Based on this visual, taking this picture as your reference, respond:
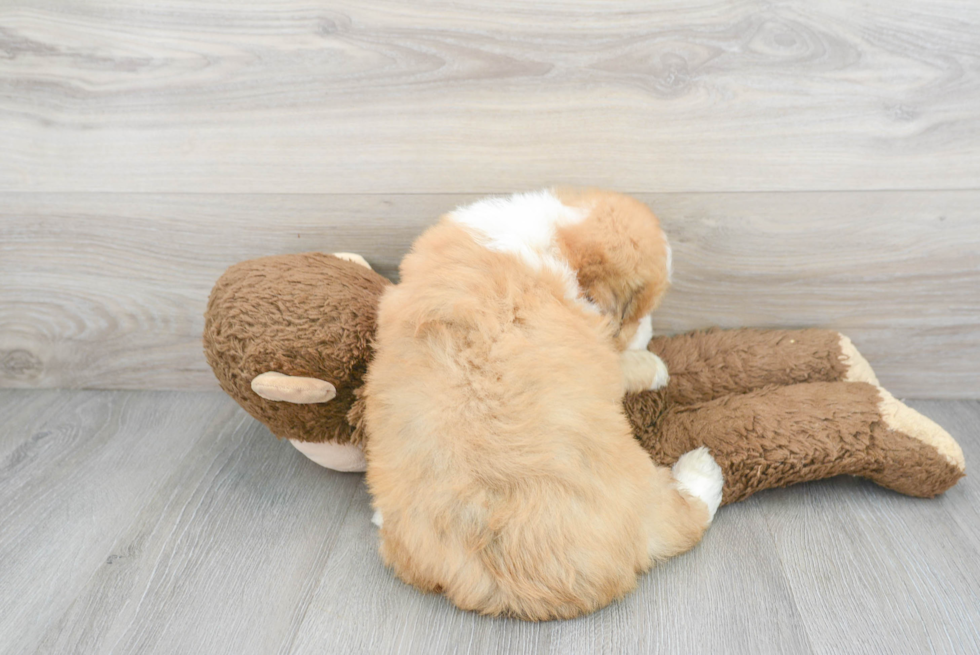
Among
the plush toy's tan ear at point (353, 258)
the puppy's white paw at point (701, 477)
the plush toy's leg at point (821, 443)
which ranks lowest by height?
the puppy's white paw at point (701, 477)

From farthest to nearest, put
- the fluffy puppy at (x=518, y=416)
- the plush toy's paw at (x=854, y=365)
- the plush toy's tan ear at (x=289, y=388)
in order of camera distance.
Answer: the plush toy's paw at (x=854, y=365)
the plush toy's tan ear at (x=289, y=388)
the fluffy puppy at (x=518, y=416)

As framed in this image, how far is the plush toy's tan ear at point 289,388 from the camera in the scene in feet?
3.28

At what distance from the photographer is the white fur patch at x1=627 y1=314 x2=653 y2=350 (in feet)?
3.59

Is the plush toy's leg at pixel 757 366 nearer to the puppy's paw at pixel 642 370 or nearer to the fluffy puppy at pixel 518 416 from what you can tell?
the puppy's paw at pixel 642 370

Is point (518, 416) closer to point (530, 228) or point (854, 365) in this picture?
point (530, 228)

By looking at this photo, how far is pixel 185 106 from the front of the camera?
122 centimetres

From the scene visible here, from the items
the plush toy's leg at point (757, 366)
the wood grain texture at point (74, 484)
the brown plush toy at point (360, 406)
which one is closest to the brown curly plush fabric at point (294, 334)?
the brown plush toy at point (360, 406)

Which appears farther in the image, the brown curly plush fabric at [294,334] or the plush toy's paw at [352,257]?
the plush toy's paw at [352,257]

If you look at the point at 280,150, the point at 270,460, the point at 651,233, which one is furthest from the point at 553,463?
the point at 280,150

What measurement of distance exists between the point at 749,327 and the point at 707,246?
199mm

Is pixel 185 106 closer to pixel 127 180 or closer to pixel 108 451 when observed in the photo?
pixel 127 180

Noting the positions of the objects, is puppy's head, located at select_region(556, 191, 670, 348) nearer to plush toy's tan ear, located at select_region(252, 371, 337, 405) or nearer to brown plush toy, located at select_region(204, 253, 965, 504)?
brown plush toy, located at select_region(204, 253, 965, 504)

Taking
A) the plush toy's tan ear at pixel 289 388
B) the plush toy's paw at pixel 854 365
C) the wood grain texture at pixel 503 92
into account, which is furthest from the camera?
the plush toy's paw at pixel 854 365

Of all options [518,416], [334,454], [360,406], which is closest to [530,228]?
[518,416]
